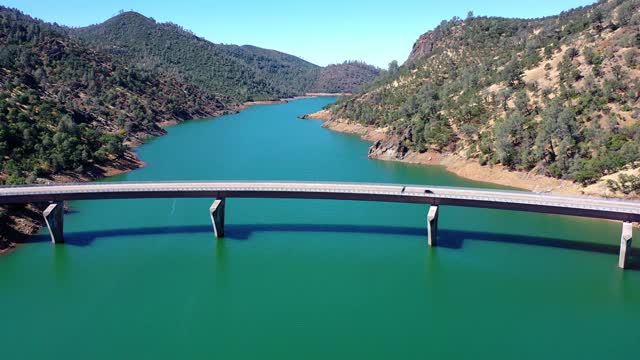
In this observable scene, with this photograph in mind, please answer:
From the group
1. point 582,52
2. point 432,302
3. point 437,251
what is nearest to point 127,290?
point 432,302

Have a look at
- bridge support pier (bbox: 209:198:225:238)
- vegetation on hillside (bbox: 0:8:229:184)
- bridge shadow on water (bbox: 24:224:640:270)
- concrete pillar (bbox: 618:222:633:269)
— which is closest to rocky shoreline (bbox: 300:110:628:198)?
bridge shadow on water (bbox: 24:224:640:270)

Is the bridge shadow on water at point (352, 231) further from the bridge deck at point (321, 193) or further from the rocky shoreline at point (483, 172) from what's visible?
the rocky shoreline at point (483, 172)

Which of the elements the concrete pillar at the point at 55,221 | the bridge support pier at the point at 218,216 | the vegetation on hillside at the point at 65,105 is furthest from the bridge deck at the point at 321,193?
the vegetation on hillside at the point at 65,105

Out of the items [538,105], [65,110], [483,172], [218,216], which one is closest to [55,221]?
[218,216]

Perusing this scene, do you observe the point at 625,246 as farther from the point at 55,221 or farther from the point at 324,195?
the point at 55,221

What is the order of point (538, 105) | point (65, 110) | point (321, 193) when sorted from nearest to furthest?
point (321, 193) < point (538, 105) < point (65, 110)

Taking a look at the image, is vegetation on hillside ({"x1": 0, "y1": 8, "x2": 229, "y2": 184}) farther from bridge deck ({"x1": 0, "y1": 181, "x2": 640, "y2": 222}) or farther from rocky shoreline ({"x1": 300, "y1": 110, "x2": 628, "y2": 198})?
rocky shoreline ({"x1": 300, "y1": 110, "x2": 628, "y2": 198})
